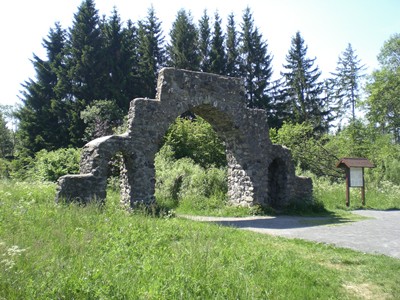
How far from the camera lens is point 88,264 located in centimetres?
460

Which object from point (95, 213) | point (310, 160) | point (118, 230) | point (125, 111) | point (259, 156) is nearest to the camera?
point (118, 230)

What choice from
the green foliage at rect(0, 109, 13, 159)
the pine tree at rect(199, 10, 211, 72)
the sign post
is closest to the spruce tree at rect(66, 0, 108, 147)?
the pine tree at rect(199, 10, 211, 72)

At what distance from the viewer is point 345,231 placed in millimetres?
9273

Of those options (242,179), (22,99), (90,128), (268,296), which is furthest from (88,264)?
(22,99)

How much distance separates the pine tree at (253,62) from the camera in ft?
125

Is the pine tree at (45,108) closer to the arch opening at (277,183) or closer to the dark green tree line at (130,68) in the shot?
the dark green tree line at (130,68)

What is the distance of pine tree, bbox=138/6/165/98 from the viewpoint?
35.0 m

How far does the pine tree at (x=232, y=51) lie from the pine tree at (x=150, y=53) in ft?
21.9

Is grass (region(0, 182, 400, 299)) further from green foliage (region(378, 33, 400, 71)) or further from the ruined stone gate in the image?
green foliage (region(378, 33, 400, 71))

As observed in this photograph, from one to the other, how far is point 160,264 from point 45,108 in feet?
96.0

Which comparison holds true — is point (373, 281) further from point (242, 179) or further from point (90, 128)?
point (90, 128)

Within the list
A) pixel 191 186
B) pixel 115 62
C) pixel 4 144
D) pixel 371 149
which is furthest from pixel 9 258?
pixel 4 144

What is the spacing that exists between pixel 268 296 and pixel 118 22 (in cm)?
3493

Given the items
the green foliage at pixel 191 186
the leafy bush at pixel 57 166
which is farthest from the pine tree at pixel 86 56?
the green foliage at pixel 191 186
